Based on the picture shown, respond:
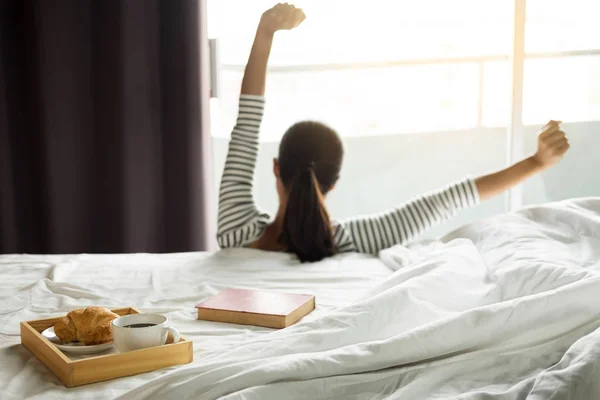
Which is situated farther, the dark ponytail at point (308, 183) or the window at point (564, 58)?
the window at point (564, 58)

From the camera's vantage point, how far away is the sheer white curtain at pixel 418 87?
115 inches

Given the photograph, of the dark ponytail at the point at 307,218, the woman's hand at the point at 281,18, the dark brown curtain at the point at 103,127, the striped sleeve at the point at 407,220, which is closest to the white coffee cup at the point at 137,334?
the dark ponytail at the point at 307,218

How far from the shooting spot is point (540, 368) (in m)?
0.82

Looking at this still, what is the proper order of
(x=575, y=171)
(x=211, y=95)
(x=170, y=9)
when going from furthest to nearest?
(x=575, y=171), (x=211, y=95), (x=170, y=9)

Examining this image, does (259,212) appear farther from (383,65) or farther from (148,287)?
(383,65)

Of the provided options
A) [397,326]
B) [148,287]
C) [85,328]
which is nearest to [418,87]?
[148,287]

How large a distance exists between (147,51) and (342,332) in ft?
5.97

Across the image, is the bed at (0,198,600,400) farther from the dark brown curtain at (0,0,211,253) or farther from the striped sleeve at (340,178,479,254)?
the dark brown curtain at (0,0,211,253)

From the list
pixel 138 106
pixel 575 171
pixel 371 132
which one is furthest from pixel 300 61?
pixel 575 171

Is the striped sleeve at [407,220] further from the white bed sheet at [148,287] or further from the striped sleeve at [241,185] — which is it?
the striped sleeve at [241,185]

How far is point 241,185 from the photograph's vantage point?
1731 mm

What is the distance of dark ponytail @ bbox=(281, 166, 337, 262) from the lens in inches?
63.9

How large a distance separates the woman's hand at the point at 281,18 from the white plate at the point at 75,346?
107 centimetres

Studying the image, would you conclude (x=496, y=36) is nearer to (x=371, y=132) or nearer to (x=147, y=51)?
(x=371, y=132)
